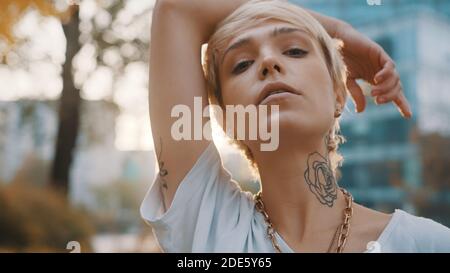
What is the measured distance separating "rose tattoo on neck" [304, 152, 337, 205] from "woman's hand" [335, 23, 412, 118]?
0.75ft

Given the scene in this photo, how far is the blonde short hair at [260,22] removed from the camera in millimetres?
1141

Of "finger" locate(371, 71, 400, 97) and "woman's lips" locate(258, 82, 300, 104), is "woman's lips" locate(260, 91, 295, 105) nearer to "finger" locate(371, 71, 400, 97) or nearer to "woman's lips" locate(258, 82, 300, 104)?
"woman's lips" locate(258, 82, 300, 104)

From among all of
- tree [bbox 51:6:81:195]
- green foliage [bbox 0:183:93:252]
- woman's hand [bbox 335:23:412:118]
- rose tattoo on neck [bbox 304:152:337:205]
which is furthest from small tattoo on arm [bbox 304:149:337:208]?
tree [bbox 51:6:81:195]

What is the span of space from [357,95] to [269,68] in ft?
1.13

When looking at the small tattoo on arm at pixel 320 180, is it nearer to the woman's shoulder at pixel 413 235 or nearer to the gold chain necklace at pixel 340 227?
the gold chain necklace at pixel 340 227

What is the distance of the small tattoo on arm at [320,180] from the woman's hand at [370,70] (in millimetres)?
228

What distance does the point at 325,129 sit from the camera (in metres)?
1.11

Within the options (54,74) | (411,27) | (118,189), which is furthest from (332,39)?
(118,189)

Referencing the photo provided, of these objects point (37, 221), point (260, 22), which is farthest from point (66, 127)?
point (260, 22)

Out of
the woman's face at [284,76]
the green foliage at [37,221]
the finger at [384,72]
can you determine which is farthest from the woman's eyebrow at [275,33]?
the green foliage at [37,221]

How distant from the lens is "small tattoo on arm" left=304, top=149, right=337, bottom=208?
113 centimetres

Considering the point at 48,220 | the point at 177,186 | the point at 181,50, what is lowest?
the point at 48,220
